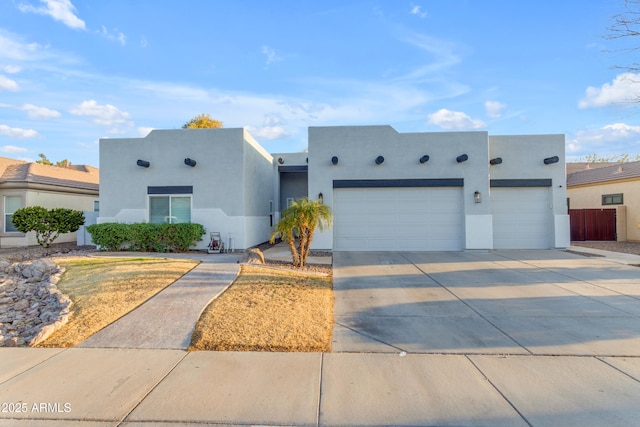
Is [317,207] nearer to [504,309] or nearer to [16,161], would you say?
[504,309]

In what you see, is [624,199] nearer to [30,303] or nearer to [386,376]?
[386,376]

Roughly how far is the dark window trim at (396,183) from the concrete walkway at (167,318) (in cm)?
677

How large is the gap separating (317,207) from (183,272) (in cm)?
382

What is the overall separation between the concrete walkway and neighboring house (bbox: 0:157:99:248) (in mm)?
12376

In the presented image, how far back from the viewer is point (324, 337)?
4.55 m

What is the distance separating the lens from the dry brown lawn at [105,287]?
4.90 m

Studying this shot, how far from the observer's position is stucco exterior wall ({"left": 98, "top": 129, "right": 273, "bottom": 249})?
12555 millimetres

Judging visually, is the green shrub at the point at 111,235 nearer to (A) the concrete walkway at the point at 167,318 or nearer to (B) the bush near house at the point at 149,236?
(B) the bush near house at the point at 149,236

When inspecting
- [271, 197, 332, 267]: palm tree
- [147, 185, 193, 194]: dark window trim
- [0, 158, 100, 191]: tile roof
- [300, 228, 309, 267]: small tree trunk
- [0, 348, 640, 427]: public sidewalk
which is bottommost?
[0, 348, 640, 427]: public sidewalk

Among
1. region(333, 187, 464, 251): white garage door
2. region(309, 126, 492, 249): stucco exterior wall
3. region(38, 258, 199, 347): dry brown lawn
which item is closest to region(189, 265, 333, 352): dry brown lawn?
region(38, 258, 199, 347): dry brown lawn

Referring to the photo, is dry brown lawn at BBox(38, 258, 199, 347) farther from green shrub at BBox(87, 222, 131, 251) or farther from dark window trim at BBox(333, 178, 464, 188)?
dark window trim at BBox(333, 178, 464, 188)

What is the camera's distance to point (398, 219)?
12992 millimetres

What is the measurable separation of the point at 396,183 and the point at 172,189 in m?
8.72

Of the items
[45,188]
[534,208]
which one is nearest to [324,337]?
[534,208]
